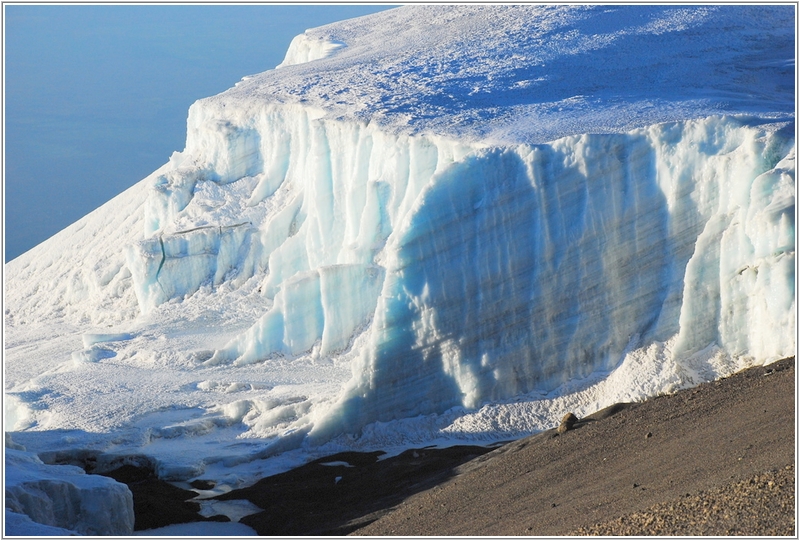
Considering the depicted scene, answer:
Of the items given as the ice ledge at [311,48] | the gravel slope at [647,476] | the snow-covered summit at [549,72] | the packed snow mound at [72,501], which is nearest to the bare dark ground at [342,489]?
the gravel slope at [647,476]

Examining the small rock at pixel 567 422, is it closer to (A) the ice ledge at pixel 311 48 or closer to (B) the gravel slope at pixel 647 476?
(B) the gravel slope at pixel 647 476

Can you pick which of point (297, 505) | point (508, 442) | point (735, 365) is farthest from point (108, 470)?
point (735, 365)

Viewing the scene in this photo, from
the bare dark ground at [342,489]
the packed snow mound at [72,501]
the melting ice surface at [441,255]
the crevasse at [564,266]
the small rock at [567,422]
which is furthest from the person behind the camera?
the melting ice surface at [441,255]

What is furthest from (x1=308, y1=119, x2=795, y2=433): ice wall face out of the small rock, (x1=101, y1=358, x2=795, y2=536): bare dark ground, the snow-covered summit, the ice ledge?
the ice ledge

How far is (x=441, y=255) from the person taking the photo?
62.5ft

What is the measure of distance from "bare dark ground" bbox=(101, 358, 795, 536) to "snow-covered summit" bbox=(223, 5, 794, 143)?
558cm

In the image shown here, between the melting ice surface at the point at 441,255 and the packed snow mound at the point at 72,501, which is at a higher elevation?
the melting ice surface at the point at 441,255

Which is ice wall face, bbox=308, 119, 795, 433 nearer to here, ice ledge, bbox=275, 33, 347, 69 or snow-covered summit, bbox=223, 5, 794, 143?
snow-covered summit, bbox=223, 5, 794, 143

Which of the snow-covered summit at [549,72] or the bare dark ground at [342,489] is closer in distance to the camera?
the bare dark ground at [342,489]

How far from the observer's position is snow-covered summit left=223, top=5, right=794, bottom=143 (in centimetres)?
2198

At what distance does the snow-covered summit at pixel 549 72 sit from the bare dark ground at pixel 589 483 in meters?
5.58

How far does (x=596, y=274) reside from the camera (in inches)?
741

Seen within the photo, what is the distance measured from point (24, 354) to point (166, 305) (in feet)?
10.3

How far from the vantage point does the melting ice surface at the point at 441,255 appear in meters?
18.4
